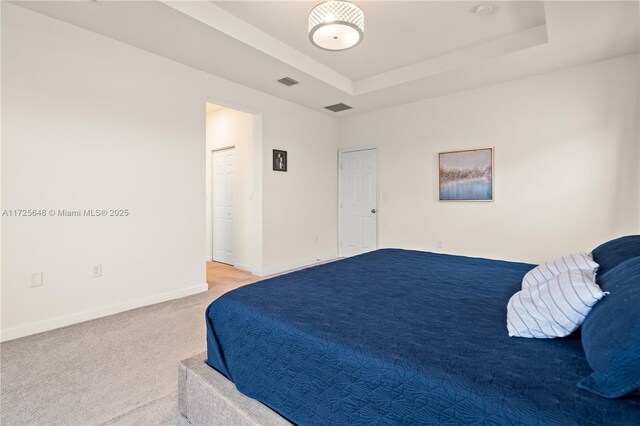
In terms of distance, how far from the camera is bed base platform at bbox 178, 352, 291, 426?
122 cm

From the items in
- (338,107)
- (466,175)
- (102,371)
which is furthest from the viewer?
(338,107)

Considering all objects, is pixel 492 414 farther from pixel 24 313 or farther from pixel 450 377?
pixel 24 313

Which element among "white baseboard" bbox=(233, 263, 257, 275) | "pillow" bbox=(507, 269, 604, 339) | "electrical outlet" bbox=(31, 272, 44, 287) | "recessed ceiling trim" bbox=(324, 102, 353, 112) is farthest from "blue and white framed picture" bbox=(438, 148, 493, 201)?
"electrical outlet" bbox=(31, 272, 44, 287)

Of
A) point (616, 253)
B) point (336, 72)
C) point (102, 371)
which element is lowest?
point (102, 371)

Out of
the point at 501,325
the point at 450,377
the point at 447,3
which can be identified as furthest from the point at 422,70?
Result: the point at 450,377

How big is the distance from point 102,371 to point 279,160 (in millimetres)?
3400

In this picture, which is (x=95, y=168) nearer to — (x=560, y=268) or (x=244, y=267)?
(x=244, y=267)

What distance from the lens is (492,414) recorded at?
78 centimetres

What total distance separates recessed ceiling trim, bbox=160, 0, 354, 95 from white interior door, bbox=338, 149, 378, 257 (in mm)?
1594

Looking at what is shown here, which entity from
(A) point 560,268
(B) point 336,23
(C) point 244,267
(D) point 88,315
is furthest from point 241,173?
(A) point 560,268

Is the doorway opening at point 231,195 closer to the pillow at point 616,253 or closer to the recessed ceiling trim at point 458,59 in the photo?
the recessed ceiling trim at point 458,59

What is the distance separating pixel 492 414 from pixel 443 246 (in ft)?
13.1

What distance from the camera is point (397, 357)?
998mm

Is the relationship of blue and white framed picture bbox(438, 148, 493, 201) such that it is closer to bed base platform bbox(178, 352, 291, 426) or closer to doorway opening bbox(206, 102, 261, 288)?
doorway opening bbox(206, 102, 261, 288)
